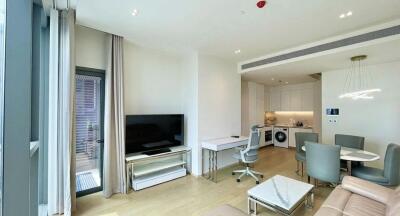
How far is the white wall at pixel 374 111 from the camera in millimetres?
3754

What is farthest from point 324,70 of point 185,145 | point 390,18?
point 185,145

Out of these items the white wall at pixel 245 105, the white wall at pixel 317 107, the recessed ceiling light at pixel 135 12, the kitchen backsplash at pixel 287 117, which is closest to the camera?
the recessed ceiling light at pixel 135 12

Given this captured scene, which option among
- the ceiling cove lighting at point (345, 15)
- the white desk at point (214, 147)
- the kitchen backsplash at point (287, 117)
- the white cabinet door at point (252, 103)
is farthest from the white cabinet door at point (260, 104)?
the ceiling cove lighting at point (345, 15)

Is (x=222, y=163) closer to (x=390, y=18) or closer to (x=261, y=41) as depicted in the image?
(x=261, y=41)

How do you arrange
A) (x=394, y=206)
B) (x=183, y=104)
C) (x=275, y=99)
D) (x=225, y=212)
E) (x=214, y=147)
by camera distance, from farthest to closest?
1. (x=275, y=99)
2. (x=183, y=104)
3. (x=214, y=147)
4. (x=225, y=212)
5. (x=394, y=206)

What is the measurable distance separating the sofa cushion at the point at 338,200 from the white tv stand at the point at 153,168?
8.59 ft

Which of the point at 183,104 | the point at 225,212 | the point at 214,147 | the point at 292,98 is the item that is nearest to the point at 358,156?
the point at 214,147

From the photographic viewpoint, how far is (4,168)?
1.09 metres

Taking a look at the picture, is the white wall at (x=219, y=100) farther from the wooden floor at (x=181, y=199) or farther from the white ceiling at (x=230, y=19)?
the wooden floor at (x=181, y=199)

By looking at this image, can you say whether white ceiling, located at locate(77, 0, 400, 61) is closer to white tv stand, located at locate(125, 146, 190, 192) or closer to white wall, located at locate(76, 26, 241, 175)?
white wall, located at locate(76, 26, 241, 175)

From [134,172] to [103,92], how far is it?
157 cm

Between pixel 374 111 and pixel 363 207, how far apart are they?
10.8ft

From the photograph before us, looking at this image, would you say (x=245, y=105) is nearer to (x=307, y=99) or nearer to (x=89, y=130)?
(x=307, y=99)

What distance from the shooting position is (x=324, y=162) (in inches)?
112
